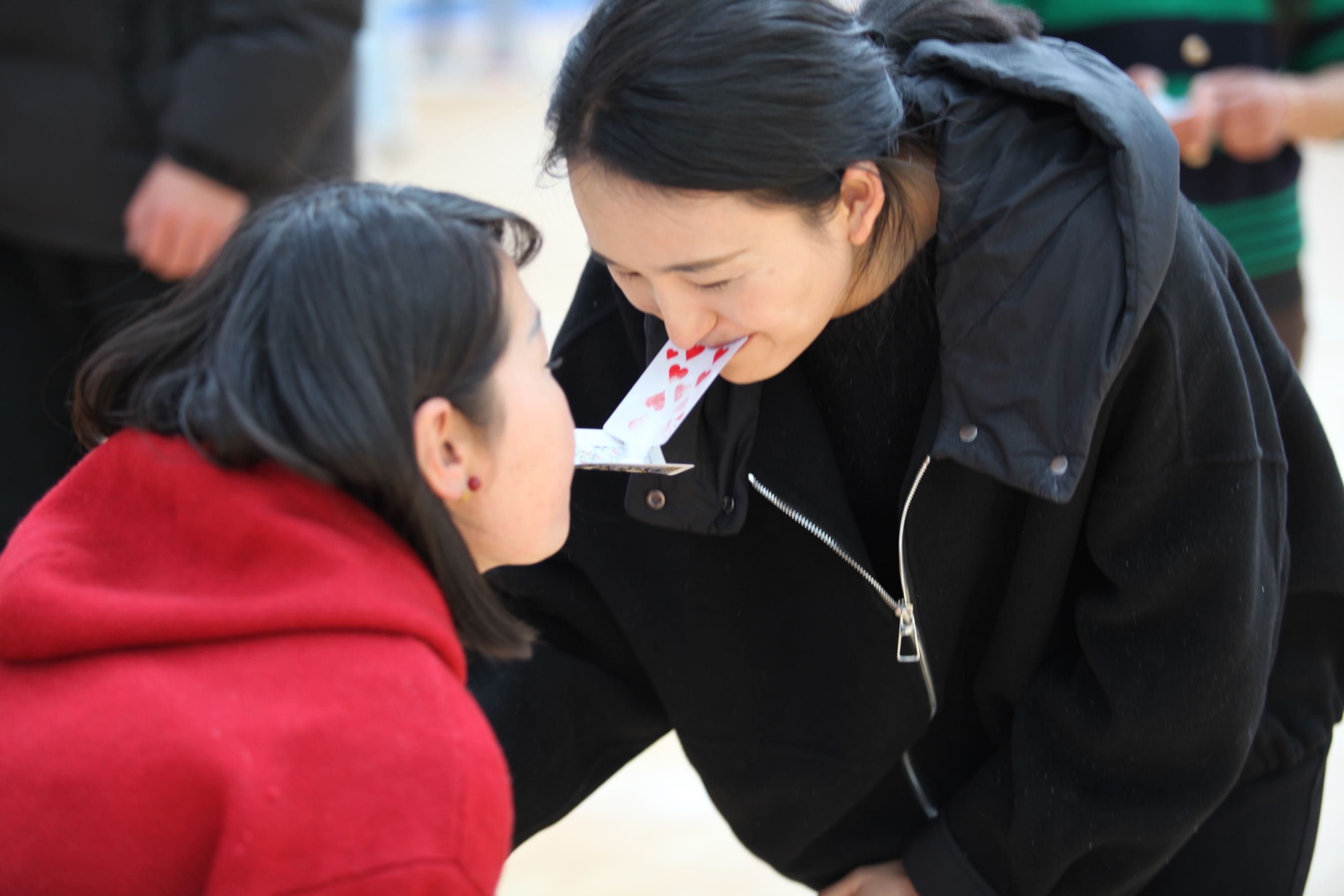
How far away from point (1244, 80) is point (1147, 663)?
3.27 ft

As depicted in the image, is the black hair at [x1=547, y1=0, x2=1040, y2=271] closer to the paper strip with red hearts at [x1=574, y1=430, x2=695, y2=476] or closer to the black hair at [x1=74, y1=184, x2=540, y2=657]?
the black hair at [x1=74, y1=184, x2=540, y2=657]

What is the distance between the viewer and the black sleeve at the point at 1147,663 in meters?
1.27

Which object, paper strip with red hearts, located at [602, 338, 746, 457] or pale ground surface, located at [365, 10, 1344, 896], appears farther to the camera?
pale ground surface, located at [365, 10, 1344, 896]

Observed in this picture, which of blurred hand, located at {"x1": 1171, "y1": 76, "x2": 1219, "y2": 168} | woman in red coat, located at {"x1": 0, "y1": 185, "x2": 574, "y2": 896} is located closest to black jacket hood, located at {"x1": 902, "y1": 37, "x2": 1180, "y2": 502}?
woman in red coat, located at {"x1": 0, "y1": 185, "x2": 574, "y2": 896}

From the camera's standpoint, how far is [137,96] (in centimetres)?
212

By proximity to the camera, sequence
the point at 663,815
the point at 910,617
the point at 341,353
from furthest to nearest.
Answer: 1. the point at 663,815
2. the point at 910,617
3. the point at 341,353

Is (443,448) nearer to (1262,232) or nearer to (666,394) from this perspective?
(666,394)

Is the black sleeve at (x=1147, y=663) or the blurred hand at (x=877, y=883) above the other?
the black sleeve at (x=1147, y=663)

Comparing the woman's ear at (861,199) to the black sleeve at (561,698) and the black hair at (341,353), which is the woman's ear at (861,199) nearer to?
the black hair at (341,353)

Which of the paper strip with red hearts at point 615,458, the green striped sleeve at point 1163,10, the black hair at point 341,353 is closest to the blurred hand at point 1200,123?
the green striped sleeve at point 1163,10

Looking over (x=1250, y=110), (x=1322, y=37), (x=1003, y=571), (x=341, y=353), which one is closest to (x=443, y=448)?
(x=341, y=353)

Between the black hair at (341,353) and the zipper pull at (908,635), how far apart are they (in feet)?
1.37

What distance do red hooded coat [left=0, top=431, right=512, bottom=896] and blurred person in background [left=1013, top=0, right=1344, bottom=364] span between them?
56.6 inches

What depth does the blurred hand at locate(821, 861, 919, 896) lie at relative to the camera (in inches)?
61.5
